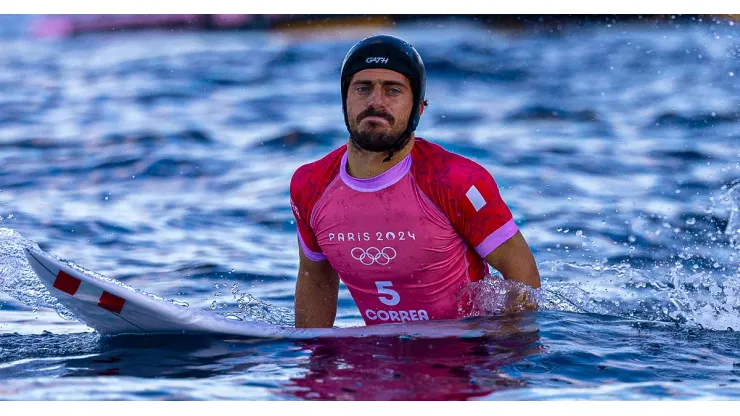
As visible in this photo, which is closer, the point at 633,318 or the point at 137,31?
the point at 633,318

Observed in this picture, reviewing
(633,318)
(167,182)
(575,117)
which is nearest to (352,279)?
(633,318)

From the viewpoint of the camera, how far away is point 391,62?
683cm

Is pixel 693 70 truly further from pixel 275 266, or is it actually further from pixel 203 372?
pixel 203 372

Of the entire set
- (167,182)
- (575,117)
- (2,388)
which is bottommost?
(2,388)

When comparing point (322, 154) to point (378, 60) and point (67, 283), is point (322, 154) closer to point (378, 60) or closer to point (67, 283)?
point (67, 283)

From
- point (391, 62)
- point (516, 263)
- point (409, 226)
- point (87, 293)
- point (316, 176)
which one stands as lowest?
point (87, 293)

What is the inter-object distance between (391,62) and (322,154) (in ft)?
31.3

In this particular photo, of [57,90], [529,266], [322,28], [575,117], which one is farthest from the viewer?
[322,28]

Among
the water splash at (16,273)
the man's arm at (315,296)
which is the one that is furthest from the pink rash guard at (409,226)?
the water splash at (16,273)

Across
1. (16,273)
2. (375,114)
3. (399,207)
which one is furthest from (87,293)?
(375,114)

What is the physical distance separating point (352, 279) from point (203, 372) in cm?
125

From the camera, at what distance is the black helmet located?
684cm

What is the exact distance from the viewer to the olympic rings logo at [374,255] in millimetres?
7051

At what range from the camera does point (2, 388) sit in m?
6.32
